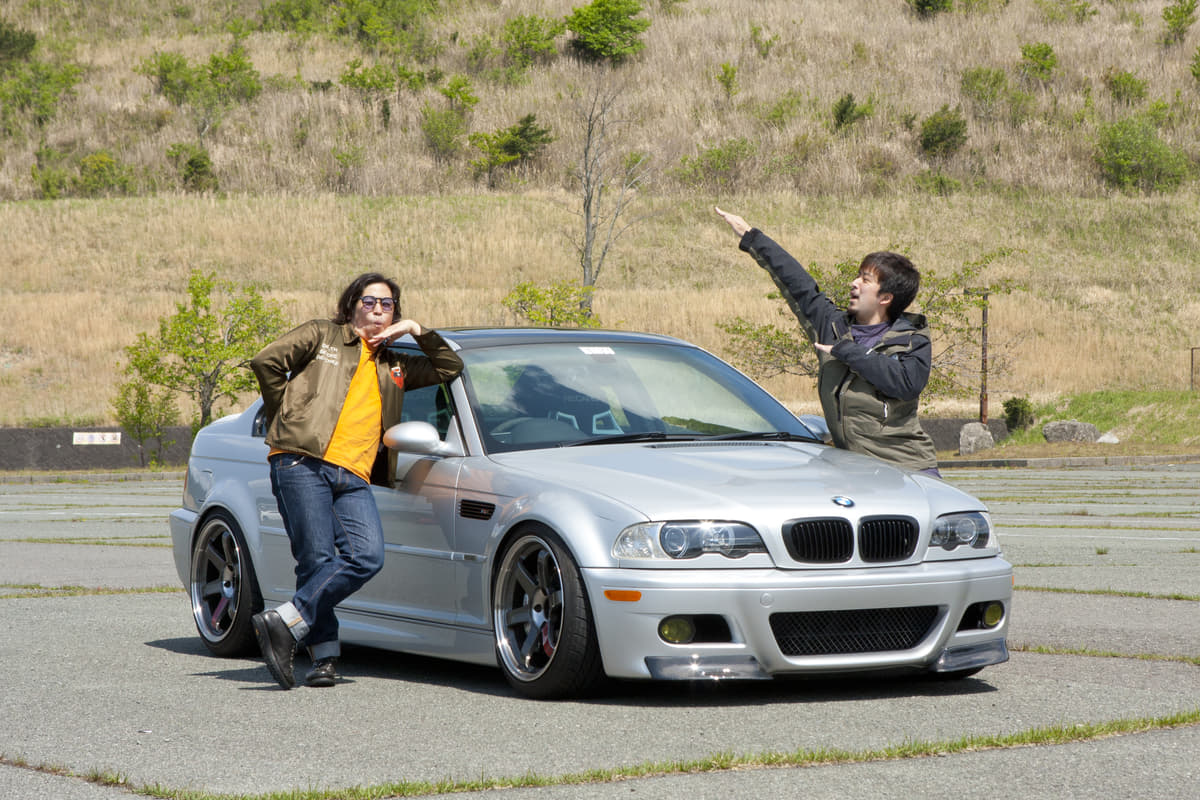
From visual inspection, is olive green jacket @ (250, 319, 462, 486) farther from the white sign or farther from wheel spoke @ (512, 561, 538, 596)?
the white sign

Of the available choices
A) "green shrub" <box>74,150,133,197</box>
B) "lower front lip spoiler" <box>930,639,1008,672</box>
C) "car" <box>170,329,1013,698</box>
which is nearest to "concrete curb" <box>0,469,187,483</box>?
"car" <box>170,329,1013,698</box>

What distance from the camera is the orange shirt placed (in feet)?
21.5

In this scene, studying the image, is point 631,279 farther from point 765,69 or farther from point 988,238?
point 765,69

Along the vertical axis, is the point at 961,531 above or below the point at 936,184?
below

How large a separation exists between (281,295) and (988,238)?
1367 inches

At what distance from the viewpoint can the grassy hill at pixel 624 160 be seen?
62438 millimetres

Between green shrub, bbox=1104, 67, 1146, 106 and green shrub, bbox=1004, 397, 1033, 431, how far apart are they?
59095mm

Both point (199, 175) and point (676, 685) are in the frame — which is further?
point (199, 175)

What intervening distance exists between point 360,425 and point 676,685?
171 cm

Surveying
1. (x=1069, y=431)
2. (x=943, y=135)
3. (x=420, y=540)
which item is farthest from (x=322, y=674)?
(x=943, y=135)

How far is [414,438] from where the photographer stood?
653cm

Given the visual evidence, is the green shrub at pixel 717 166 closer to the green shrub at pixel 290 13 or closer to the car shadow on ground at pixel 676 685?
the green shrub at pixel 290 13

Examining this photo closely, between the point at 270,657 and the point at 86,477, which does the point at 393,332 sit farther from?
the point at 86,477

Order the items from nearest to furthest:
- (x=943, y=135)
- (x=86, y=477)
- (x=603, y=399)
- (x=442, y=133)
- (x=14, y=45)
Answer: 1. (x=603, y=399)
2. (x=86, y=477)
3. (x=943, y=135)
4. (x=442, y=133)
5. (x=14, y=45)
